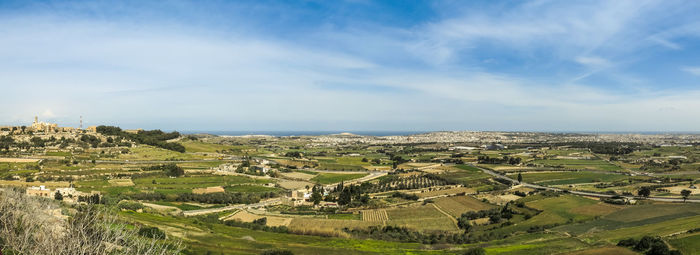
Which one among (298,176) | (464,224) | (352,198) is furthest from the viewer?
(298,176)

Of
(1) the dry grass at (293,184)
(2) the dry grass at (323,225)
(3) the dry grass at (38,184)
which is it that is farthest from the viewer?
(1) the dry grass at (293,184)

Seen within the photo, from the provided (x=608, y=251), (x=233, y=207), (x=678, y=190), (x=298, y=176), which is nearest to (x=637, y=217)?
(x=608, y=251)


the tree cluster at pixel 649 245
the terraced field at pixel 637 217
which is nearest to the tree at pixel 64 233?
the tree cluster at pixel 649 245

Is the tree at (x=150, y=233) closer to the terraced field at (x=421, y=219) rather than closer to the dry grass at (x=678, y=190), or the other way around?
the terraced field at (x=421, y=219)

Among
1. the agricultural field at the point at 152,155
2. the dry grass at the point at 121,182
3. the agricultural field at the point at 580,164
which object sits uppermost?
the agricultural field at the point at 152,155

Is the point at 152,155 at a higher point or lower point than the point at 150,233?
higher

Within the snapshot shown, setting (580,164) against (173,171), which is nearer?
(173,171)

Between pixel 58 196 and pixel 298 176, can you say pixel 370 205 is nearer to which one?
pixel 298 176

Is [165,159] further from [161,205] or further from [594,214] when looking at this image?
[594,214]

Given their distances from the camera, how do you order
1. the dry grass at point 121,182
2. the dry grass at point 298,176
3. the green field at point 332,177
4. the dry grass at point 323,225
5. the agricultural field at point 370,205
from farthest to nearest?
1. the dry grass at point 298,176
2. the green field at point 332,177
3. the dry grass at point 121,182
4. the dry grass at point 323,225
5. the agricultural field at point 370,205

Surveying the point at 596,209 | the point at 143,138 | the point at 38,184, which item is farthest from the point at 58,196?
the point at 143,138

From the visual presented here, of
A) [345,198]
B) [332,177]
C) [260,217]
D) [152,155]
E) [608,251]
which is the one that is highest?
[152,155]

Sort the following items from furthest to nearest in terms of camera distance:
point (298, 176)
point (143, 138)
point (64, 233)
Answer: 1. point (143, 138)
2. point (298, 176)
3. point (64, 233)
